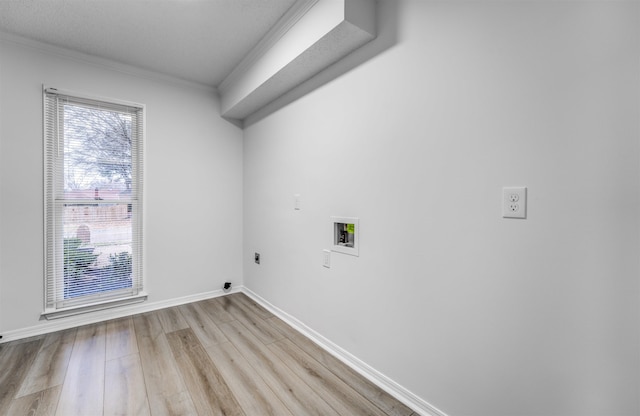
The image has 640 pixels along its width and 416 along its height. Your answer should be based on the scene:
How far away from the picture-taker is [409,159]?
1504 mm

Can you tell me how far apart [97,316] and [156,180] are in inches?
55.3

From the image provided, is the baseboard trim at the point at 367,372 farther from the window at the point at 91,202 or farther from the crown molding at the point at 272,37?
the crown molding at the point at 272,37

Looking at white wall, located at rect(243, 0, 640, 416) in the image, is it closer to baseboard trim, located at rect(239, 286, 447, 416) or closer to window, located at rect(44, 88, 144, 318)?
baseboard trim, located at rect(239, 286, 447, 416)

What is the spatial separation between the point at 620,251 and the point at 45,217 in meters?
3.64

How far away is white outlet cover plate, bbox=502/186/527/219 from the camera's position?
3.59 feet

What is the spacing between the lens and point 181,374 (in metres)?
1.79

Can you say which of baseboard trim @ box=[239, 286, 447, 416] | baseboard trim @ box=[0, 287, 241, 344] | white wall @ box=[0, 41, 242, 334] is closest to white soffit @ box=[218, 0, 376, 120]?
white wall @ box=[0, 41, 242, 334]

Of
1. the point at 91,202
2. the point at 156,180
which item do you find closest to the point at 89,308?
the point at 91,202

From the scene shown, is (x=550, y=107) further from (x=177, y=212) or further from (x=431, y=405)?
(x=177, y=212)

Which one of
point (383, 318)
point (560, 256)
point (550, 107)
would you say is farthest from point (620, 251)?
point (383, 318)

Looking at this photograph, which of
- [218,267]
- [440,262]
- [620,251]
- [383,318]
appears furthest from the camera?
[218,267]

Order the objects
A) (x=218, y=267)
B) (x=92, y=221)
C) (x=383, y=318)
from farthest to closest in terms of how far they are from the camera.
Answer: (x=218, y=267) < (x=92, y=221) < (x=383, y=318)

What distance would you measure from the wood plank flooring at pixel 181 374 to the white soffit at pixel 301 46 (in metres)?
2.15

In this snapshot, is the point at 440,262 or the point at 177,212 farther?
the point at 177,212
